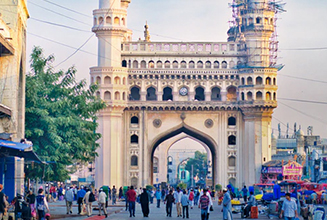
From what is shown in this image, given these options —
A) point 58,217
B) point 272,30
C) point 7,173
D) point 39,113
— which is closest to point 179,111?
point 272,30

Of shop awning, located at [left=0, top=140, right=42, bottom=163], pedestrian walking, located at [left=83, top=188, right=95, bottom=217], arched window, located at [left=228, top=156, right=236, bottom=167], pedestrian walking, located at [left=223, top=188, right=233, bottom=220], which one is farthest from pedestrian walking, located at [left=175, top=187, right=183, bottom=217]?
arched window, located at [left=228, top=156, right=236, bottom=167]

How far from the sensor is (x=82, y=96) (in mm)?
34812

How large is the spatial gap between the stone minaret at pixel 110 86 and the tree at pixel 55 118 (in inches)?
728

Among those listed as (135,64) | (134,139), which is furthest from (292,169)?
(135,64)

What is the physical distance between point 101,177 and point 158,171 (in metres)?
40.7

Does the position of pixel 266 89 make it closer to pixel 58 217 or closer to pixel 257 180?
pixel 257 180

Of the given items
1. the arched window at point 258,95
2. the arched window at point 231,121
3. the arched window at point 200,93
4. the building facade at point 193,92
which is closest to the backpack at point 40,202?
the building facade at point 193,92

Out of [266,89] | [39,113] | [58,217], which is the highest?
[266,89]

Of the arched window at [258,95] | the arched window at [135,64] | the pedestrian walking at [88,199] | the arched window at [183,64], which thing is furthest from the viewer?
the arched window at [135,64]

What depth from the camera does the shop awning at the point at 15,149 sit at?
61.7 feet

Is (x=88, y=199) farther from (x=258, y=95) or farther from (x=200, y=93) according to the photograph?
(x=200, y=93)

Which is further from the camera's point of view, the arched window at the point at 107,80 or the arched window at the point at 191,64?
the arched window at the point at 191,64

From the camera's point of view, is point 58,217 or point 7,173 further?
point 58,217

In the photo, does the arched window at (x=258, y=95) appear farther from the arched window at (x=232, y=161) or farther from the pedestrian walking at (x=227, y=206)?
the pedestrian walking at (x=227, y=206)
